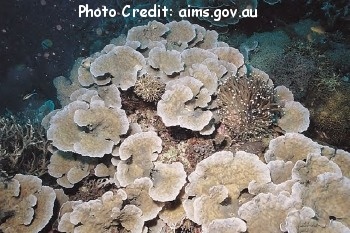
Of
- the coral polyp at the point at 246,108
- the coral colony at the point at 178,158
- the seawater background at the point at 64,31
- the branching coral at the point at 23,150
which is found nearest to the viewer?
the coral colony at the point at 178,158

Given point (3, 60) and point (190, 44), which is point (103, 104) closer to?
point (190, 44)

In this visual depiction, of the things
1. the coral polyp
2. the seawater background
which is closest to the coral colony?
the coral polyp

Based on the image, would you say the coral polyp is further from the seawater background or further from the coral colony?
the seawater background

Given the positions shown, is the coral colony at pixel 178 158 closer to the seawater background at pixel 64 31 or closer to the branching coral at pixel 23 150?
the branching coral at pixel 23 150

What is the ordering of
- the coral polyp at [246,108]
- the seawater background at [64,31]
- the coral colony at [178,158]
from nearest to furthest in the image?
the coral colony at [178,158], the coral polyp at [246,108], the seawater background at [64,31]

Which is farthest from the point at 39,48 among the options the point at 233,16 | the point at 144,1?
the point at 233,16

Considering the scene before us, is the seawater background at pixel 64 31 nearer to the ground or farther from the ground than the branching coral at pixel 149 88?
nearer to the ground

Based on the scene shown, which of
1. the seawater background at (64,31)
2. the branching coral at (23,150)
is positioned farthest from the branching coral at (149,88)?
the seawater background at (64,31)
